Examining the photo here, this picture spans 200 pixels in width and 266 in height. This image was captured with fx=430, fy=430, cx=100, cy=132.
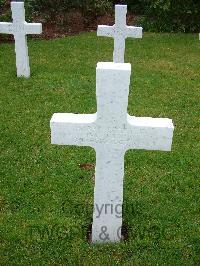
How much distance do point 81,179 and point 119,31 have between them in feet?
13.9

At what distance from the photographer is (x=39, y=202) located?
4.40 metres

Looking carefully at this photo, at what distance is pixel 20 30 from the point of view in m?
7.90

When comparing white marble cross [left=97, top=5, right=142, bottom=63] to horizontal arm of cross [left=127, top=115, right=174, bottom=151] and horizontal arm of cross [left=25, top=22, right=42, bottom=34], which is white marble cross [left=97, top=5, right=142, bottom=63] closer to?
horizontal arm of cross [left=25, top=22, right=42, bottom=34]

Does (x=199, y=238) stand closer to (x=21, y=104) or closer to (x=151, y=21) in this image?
(x=21, y=104)

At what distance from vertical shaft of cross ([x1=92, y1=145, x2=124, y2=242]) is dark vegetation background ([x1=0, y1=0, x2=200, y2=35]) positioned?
9.42 metres

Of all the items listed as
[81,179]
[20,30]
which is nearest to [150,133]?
[81,179]

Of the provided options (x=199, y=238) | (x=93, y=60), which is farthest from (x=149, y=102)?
(x=199, y=238)

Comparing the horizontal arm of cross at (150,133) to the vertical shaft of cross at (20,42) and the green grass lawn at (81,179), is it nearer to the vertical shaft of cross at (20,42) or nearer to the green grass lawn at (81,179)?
the green grass lawn at (81,179)

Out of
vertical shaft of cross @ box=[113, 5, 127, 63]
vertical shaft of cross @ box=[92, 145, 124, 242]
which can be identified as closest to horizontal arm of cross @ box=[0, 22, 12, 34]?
vertical shaft of cross @ box=[113, 5, 127, 63]

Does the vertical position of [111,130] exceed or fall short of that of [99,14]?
it exceeds it

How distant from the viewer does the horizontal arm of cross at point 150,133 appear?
10.9 ft

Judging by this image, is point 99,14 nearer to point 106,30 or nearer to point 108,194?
point 106,30

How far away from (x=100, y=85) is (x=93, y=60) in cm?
654

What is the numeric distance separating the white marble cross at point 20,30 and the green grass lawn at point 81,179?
29 cm
